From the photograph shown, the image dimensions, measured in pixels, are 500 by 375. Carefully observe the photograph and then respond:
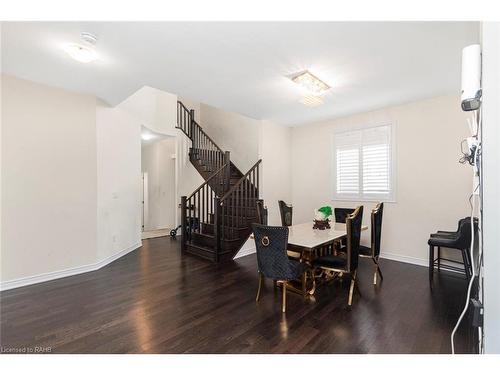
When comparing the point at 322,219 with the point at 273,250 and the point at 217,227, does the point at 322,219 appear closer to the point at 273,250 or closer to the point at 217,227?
the point at 273,250

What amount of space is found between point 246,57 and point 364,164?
316cm

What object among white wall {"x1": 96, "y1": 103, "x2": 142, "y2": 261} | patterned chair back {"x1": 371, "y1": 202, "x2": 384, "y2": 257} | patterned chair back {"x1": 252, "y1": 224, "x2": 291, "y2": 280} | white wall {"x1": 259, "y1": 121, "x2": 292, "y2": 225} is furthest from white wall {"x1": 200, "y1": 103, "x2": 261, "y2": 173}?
patterned chair back {"x1": 252, "y1": 224, "x2": 291, "y2": 280}

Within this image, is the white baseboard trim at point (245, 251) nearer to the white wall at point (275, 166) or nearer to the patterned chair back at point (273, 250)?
the white wall at point (275, 166)

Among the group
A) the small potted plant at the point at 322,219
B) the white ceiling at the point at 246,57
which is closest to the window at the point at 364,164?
the white ceiling at the point at 246,57

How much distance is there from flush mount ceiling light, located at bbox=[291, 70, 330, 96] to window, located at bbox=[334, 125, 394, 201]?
178cm

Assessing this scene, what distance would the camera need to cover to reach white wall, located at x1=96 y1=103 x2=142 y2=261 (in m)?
3.78

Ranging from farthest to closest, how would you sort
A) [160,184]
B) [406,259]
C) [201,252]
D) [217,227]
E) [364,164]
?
1. [160,184]
2. [364,164]
3. [201,252]
4. [217,227]
5. [406,259]

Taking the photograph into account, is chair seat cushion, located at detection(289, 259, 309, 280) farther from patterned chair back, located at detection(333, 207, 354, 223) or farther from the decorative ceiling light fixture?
the decorative ceiling light fixture

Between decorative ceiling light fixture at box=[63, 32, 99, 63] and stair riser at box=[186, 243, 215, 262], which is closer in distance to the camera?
decorative ceiling light fixture at box=[63, 32, 99, 63]

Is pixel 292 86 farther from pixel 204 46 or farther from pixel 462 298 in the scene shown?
pixel 462 298

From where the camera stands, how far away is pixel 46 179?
3172 mm

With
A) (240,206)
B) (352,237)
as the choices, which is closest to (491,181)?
(352,237)

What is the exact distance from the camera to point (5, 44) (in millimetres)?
2193

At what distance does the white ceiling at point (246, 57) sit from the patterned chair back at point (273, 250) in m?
1.84
